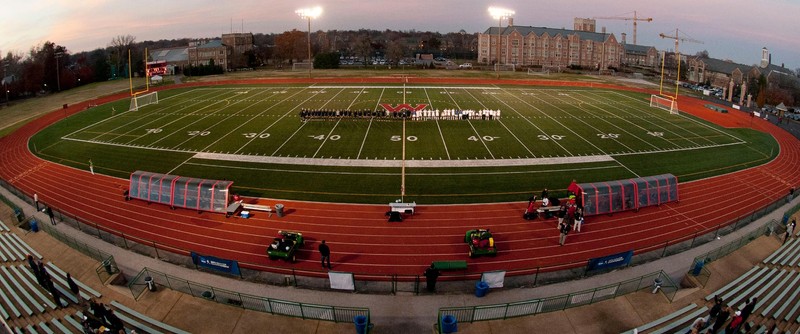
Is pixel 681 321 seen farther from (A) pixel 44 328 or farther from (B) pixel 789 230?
(A) pixel 44 328

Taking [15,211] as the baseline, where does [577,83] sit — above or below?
above

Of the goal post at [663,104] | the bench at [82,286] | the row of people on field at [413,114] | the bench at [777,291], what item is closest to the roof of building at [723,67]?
the goal post at [663,104]

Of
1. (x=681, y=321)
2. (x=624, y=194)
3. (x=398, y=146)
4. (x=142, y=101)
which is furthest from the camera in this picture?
(x=142, y=101)

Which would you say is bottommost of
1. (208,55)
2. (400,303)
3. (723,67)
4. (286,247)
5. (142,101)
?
(400,303)

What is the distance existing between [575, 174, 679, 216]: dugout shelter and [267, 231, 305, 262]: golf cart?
13.8 m

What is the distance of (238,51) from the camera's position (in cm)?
10812

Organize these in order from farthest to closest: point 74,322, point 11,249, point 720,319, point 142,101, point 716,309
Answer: point 142,101
point 11,249
point 74,322
point 716,309
point 720,319

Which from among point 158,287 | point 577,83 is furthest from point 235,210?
point 577,83

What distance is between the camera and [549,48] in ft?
339

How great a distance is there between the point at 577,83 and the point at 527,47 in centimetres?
3507

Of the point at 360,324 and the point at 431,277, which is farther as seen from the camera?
the point at 431,277

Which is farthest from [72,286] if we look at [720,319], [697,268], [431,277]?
[697,268]

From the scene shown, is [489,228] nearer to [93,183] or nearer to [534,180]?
[534,180]

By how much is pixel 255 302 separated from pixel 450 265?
7.01 meters
